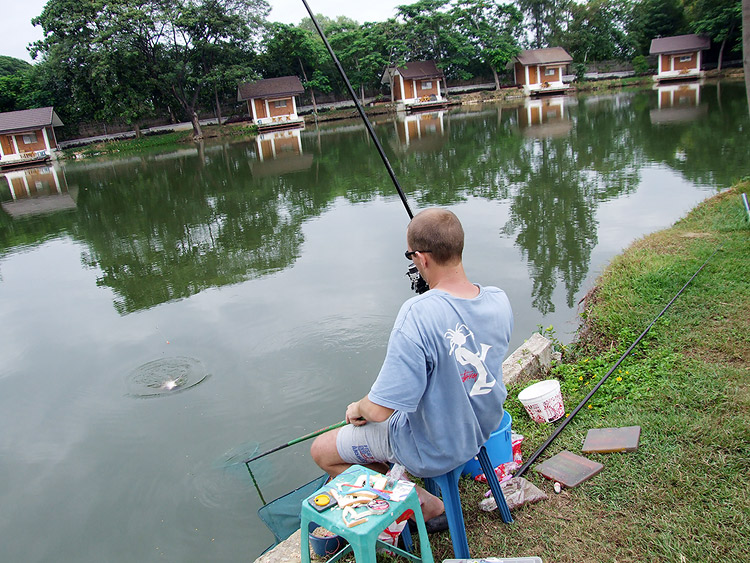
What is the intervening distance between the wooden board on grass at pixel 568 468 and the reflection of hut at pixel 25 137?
34.9m

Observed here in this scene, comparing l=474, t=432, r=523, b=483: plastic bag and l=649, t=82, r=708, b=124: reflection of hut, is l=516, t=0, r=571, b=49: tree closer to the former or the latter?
l=649, t=82, r=708, b=124: reflection of hut

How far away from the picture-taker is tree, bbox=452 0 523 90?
38.7m

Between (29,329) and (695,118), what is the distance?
58.7ft

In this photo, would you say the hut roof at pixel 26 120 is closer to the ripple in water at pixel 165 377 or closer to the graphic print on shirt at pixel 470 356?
the ripple in water at pixel 165 377

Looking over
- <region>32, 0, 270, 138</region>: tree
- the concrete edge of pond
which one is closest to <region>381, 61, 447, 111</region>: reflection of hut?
<region>32, 0, 270, 138</region>: tree

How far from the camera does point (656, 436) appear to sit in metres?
2.70

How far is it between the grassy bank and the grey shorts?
1.59ft

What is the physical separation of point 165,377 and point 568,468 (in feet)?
11.8

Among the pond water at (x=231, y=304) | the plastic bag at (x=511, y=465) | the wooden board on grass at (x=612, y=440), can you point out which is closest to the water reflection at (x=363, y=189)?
the pond water at (x=231, y=304)

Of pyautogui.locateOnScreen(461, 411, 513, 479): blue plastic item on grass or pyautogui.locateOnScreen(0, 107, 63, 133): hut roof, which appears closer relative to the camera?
pyautogui.locateOnScreen(461, 411, 513, 479): blue plastic item on grass

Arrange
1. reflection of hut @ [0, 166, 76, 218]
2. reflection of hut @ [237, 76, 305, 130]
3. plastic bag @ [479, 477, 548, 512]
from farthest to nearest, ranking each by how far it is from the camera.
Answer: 1. reflection of hut @ [237, 76, 305, 130]
2. reflection of hut @ [0, 166, 76, 218]
3. plastic bag @ [479, 477, 548, 512]

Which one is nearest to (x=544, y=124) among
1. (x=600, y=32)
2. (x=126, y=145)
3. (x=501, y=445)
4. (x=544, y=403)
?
(x=544, y=403)

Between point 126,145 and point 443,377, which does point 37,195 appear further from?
point 443,377

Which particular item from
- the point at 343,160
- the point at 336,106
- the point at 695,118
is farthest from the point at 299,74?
the point at 695,118
